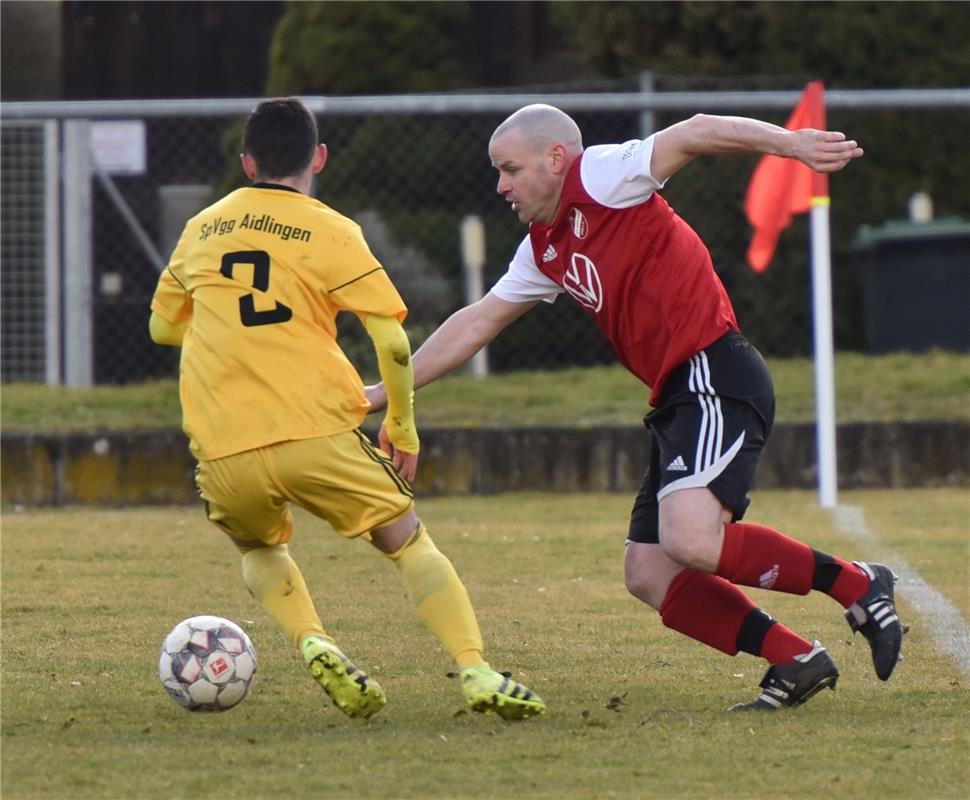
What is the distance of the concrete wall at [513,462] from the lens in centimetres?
1069

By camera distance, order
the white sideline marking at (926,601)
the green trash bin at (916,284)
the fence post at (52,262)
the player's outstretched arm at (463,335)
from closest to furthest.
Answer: the player's outstretched arm at (463,335), the white sideline marking at (926,601), the fence post at (52,262), the green trash bin at (916,284)

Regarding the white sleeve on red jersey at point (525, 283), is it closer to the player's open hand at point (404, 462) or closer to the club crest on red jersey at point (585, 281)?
the club crest on red jersey at point (585, 281)

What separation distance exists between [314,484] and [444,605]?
492 mm

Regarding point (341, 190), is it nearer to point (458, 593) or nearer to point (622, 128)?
point (622, 128)

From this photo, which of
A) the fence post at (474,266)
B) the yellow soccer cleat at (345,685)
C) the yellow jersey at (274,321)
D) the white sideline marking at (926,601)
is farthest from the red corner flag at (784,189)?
the yellow soccer cleat at (345,685)

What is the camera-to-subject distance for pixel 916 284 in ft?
42.5

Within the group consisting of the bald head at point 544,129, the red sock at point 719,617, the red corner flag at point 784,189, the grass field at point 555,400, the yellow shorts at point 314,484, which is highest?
the red corner flag at point 784,189

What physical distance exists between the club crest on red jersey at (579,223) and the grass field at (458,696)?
1.33 meters

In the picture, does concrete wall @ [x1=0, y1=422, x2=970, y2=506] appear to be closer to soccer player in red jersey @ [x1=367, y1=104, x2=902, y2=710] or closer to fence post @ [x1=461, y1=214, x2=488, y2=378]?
fence post @ [x1=461, y1=214, x2=488, y2=378]

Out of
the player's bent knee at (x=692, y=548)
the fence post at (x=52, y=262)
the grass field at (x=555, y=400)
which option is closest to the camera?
the player's bent knee at (x=692, y=548)

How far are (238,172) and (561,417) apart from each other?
386cm

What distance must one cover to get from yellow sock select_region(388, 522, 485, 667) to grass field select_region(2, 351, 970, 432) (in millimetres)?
5977

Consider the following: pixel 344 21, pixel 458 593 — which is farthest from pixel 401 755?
pixel 344 21

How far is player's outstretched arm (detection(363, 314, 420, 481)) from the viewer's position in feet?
16.0
